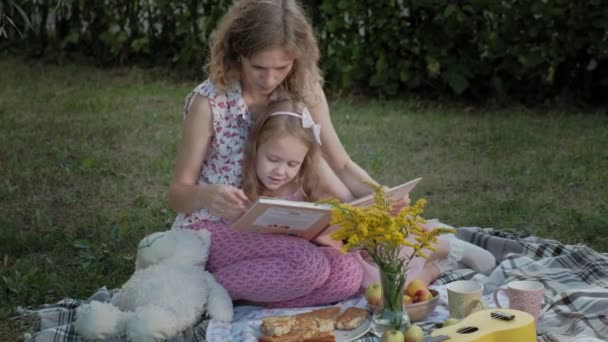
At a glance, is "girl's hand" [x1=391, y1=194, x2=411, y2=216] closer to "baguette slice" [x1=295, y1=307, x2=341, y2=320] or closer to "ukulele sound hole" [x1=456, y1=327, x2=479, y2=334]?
"baguette slice" [x1=295, y1=307, x2=341, y2=320]

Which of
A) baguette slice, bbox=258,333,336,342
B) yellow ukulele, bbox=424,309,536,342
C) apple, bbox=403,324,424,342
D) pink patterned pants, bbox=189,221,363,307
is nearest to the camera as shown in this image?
yellow ukulele, bbox=424,309,536,342

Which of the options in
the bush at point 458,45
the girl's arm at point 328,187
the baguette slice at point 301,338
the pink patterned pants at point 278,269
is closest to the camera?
the baguette slice at point 301,338

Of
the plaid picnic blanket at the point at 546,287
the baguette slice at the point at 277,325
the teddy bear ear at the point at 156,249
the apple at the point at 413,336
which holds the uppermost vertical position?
the teddy bear ear at the point at 156,249

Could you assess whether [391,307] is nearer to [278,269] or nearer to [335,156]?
[278,269]

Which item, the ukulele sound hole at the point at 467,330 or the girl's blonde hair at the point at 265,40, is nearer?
the ukulele sound hole at the point at 467,330

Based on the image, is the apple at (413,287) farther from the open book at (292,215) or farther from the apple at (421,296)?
the open book at (292,215)

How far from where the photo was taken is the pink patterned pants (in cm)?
374

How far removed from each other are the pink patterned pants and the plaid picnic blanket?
23 cm

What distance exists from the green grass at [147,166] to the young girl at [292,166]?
907 mm

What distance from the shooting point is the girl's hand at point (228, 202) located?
3658 millimetres

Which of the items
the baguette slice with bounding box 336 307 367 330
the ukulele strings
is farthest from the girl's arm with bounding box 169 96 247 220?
the ukulele strings

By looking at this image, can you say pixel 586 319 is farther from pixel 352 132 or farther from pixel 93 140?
pixel 93 140

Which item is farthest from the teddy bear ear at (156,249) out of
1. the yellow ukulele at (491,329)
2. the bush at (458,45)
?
the bush at (458,45)

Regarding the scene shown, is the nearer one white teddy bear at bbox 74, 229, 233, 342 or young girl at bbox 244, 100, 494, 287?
white teddy bear at bbox 74, 229, 233, 342
